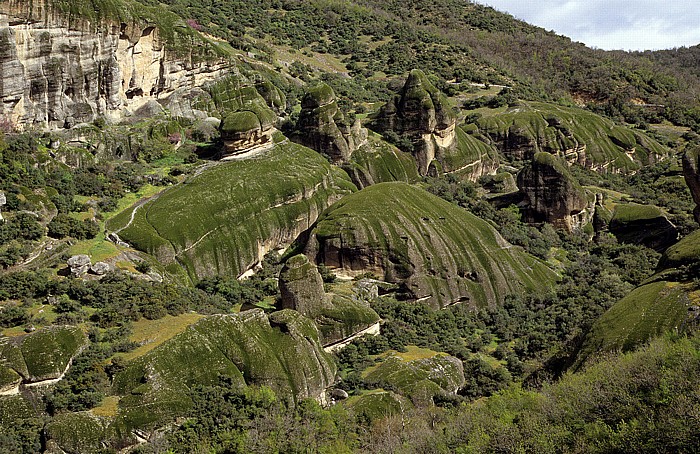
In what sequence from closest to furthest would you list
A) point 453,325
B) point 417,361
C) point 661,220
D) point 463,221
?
point 417,361, point 453,325, point 463,221, point 661,220

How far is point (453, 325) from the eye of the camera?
1745 inches

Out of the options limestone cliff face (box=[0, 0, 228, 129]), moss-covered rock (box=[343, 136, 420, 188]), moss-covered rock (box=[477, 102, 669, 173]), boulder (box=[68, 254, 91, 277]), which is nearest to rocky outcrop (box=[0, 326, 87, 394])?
boulder (box=[68, 254, 91, 277])

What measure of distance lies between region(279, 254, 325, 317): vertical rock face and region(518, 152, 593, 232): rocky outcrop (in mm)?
29607

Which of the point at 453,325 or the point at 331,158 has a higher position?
the point at 331,158

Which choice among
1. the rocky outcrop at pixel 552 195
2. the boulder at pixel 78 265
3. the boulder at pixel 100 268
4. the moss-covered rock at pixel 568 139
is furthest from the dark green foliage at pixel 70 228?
the moss-covered rock at pixel 568 139

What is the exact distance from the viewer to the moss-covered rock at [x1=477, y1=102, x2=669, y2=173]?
81250 mm

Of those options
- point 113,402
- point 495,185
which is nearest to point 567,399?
point 113,402

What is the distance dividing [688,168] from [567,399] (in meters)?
28.8

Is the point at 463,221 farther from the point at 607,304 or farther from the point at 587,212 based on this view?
the point at 587,212

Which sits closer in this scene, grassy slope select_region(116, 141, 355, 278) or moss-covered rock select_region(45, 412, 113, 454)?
moss-covered rock select_region(45, 412, 113, 454)

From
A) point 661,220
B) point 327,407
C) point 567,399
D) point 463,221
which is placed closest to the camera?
point 567,399

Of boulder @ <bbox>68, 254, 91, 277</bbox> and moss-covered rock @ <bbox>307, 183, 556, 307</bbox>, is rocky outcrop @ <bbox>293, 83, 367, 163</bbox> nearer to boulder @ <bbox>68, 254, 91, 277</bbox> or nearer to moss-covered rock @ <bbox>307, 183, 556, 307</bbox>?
moss-covered rock @ <bbox>307, 183, 556, 307</bbox>

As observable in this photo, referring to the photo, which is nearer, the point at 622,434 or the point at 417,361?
the point at 622,434

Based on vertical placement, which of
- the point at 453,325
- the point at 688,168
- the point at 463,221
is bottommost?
the point at 453,325
